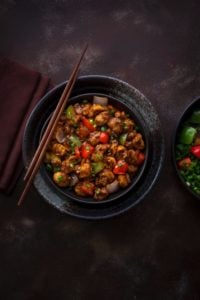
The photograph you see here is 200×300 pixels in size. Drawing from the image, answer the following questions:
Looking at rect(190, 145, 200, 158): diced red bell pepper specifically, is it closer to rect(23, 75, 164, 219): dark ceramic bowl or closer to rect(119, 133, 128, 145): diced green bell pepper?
rect(23, 75, 164, 219): dark ceramic bowl

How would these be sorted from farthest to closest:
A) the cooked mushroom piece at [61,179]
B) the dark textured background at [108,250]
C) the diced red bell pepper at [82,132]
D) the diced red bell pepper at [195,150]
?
the dark textured background at [108,250] → the diced red bell pepper at [195,150] → the diced red bell pepper at [82,132] → the cooked mushroom piece at [61,179]

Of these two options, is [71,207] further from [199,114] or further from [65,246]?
[199,114]

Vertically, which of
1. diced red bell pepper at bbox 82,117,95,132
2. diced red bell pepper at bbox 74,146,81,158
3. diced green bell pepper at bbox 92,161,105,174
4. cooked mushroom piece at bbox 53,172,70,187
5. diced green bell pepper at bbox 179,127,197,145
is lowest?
cooked mushroom piece at bbox 53,172,70,187

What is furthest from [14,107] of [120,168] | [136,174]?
[136,174]

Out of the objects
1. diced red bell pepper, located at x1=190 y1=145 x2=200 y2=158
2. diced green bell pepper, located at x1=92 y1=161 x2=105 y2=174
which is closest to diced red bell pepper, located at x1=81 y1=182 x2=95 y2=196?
diced green bell pepper, located at x1=92 y1=161 x2=105 y2=174

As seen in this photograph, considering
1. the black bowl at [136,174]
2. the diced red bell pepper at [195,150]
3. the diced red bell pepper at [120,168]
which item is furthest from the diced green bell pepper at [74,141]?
the diced red bell pepper at [195,150]

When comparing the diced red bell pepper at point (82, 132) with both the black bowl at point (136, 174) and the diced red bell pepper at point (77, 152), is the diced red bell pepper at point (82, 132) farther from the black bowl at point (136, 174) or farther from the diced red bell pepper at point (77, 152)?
the black bowl at point (136, 174)

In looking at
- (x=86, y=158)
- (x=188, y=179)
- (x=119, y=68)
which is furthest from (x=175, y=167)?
(x=119, y=68)

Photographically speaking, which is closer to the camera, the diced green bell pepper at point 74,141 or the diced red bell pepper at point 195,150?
the diced green bell pepper at point 74,141
